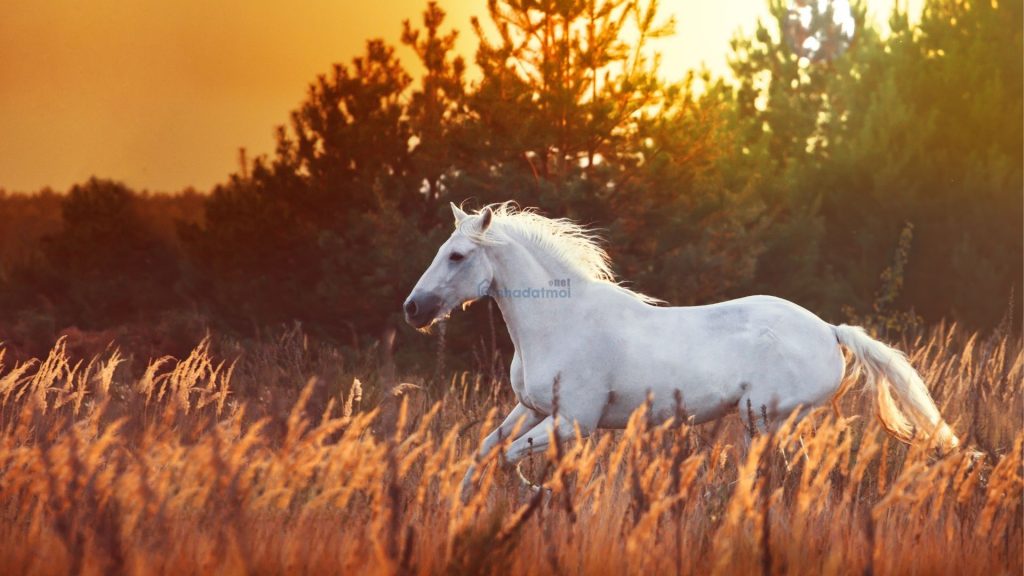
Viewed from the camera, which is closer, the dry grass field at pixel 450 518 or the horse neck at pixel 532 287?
the dry grass field at pixel 450 518

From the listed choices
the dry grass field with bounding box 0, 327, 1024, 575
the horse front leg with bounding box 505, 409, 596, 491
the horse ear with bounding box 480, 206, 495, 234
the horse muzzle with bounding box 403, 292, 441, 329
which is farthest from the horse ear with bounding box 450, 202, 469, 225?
the dry grass field with bounding box 0, 327, 1024, 575

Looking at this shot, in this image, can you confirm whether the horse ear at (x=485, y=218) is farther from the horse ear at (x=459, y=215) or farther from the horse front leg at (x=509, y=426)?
the horse front leg at (x=509, y=426)

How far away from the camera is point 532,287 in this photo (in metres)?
6.19

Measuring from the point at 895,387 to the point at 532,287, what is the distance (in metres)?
2.03

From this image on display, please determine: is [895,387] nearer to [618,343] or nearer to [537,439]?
[618,343]

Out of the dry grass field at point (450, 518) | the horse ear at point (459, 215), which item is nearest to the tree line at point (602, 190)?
the horse ear at point (459, 215)

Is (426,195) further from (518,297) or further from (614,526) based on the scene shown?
(614,526)

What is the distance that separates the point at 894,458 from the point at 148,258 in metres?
16.6

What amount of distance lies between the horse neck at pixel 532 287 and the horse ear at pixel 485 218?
0.43 feet

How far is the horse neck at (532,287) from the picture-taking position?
6141 mm

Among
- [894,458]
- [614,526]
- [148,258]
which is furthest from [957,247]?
[614,526]

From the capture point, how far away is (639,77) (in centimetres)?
1375

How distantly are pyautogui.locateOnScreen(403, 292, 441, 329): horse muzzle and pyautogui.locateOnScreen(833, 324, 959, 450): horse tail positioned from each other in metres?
2.29

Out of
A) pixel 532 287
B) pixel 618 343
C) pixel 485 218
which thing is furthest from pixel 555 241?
pixel 618 343
